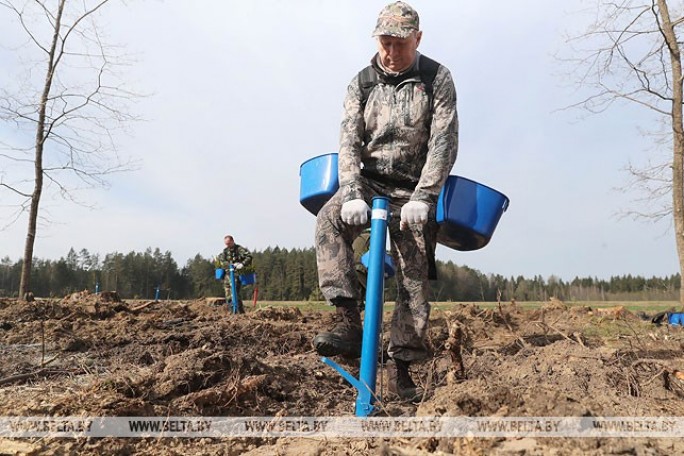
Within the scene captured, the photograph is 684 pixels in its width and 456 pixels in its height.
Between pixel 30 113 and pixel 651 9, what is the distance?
1308 centimetres

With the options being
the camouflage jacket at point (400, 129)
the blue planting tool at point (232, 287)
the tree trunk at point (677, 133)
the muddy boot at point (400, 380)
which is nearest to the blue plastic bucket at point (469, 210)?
the camouflage jacket at point (400, 129)

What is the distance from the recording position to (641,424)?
5.56ft

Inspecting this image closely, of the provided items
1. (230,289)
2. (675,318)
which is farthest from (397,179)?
(230,289)

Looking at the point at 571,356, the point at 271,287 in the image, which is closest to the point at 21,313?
the point at 571,356

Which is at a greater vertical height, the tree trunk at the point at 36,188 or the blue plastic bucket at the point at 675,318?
the tree trunk at the point at 36,188

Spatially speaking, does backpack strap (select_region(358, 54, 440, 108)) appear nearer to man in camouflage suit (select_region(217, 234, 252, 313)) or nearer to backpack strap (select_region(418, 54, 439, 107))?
backpack strap (select_region(418, 54, 439, 107))

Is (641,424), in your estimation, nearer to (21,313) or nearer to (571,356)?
(571,356)

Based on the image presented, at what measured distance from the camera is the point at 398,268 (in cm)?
282

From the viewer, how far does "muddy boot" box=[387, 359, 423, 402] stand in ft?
8.92

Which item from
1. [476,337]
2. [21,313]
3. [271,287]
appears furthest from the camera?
[271,287]

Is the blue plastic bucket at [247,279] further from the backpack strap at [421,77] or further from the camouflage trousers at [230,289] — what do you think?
the backpack strap at [421,77]

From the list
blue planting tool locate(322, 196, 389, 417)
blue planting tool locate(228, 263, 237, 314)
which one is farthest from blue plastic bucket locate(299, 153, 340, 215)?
blue planting tool locate(228, 263, 237, 314)

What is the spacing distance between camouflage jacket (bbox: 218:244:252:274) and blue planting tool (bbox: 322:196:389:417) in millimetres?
10175

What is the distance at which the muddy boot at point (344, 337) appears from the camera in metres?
2.50
